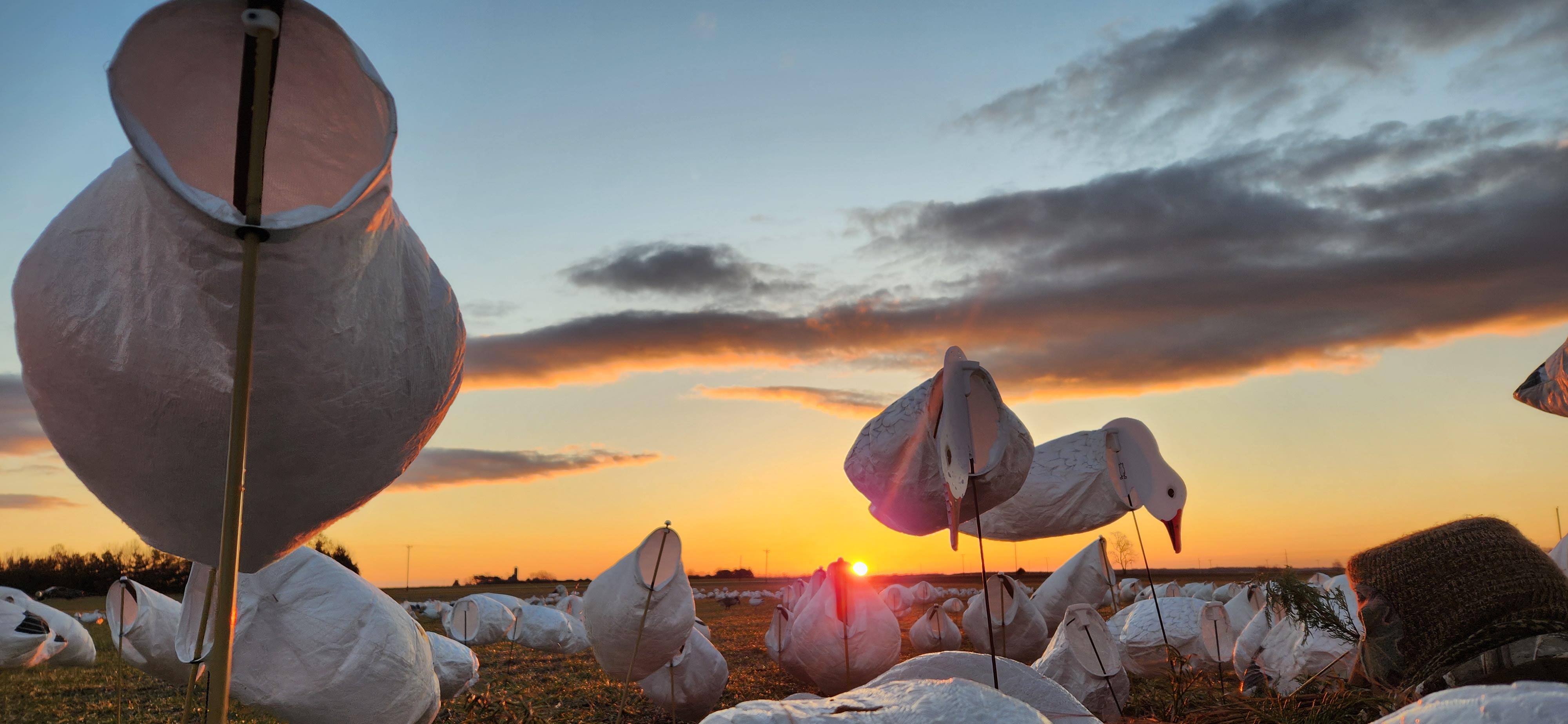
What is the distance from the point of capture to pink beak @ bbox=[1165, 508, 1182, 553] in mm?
6477

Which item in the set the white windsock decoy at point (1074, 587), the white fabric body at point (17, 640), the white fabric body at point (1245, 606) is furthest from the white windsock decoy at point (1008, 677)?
the white fabric body at point (17, 640)

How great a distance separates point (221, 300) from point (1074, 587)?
1372 centimetres

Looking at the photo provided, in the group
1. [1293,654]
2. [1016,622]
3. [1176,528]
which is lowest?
[1016,622]

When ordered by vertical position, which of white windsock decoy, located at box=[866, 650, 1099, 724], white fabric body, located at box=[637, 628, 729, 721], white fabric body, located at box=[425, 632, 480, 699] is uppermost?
white windsock decoy, located at box=[866, 650, 1099, 724]

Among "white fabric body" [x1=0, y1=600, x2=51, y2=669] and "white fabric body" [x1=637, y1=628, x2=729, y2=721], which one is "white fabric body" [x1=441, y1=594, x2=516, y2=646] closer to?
"white fabric body" [x1=0, y1=600, x2=51, y2=669]

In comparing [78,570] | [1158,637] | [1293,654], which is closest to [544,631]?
[1158,637]

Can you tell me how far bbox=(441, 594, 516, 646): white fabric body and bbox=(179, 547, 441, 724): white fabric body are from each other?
15.3 meters

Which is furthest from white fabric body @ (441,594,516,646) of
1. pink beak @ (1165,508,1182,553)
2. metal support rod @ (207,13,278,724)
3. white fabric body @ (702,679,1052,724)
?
white fabric body @ (702,679,1052,724)

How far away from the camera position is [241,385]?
57.5 inches

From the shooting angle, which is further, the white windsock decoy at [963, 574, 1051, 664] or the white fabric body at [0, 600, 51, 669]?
the white fabric body at [0, 600, 51, 669]

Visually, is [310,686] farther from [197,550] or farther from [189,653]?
[197,550]

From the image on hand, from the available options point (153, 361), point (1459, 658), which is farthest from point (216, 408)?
point (1459, 658)

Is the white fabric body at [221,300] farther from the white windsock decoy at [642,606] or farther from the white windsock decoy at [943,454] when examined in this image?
the white windsock decoy at [642,606]

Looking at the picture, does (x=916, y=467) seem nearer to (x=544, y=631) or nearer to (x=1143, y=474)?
(x=1143, y=474)
